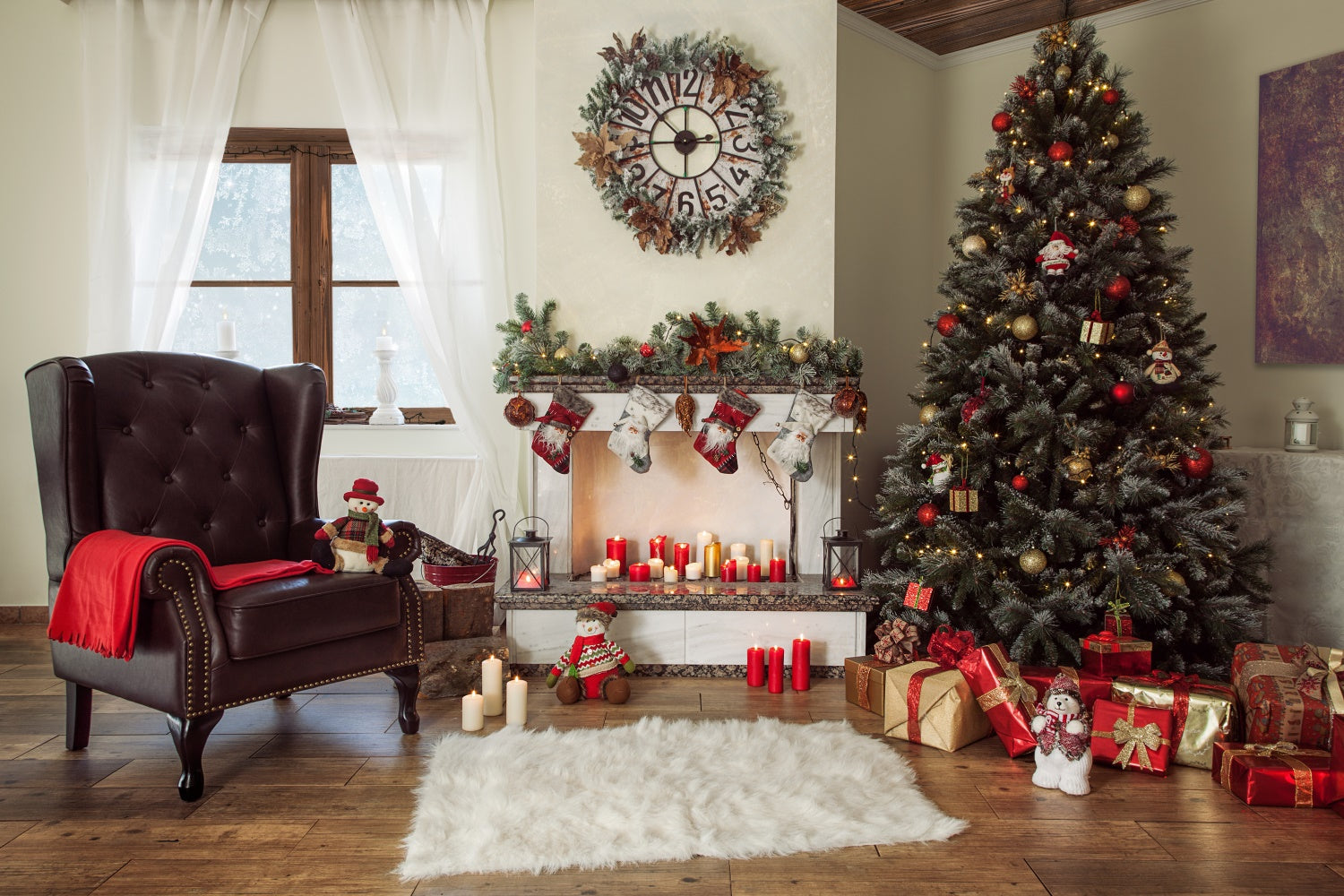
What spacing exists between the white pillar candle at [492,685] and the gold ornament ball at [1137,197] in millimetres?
2691

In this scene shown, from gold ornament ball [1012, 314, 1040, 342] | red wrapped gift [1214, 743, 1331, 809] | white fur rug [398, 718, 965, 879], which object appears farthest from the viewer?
gold ornament ball [1012, 314, 1040, 342]

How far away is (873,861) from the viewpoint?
2.10 m

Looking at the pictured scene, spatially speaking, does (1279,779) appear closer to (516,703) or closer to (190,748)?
(516,703)

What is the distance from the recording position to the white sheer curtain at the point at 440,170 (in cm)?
412

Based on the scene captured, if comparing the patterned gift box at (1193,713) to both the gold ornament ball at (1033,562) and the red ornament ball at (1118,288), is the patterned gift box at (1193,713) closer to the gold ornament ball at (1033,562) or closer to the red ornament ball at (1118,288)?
the gold ornament ball at (1033,562)

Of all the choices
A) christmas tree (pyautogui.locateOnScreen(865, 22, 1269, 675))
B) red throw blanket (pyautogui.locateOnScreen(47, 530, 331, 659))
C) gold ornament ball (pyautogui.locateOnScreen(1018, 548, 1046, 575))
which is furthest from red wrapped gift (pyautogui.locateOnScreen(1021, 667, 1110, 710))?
red throw blanket (pyautogui.locateOnScreen(47, 530, 331, 659))

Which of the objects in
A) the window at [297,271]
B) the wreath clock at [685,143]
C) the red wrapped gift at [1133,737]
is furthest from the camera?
the window at [297,271]

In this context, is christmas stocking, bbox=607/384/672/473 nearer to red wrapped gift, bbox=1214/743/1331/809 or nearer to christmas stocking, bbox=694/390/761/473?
christmas stocking, bbox=694/390/761/473

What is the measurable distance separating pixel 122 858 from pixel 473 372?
2458 millimetres

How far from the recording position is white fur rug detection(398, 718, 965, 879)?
7.00ft

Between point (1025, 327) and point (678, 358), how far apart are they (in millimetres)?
1268

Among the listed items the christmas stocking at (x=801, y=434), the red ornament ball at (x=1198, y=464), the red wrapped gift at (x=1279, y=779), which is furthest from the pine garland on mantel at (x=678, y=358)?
the red wrapped gift at (x=1279, y=779)

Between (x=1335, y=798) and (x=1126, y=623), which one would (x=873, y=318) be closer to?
(x=1126, y=623)

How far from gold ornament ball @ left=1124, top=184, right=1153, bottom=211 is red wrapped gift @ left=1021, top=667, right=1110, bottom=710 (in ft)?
5.31
